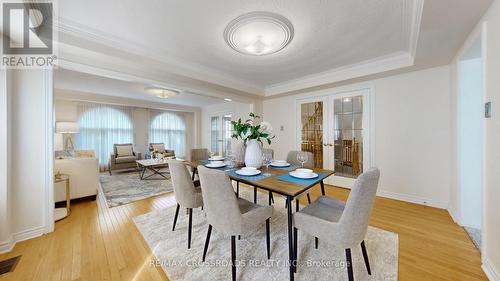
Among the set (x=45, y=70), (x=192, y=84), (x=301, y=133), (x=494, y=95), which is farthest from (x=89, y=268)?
(x=301, y=133)

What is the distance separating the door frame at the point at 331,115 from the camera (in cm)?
324

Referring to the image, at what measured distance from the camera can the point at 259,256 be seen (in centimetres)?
163

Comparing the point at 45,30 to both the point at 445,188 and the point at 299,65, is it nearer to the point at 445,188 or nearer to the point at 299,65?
the point at 299,65

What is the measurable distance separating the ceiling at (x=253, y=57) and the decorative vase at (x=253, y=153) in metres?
1.33

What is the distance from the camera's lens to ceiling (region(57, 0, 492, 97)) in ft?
5.35

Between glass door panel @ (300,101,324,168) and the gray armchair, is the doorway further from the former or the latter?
the gray armchair

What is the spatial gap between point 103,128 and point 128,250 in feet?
17.9

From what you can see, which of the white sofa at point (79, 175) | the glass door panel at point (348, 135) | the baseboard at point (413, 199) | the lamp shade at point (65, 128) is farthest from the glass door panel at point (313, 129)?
the lamp shade at point (65, 128)

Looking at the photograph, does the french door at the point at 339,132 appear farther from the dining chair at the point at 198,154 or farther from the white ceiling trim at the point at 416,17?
the dining chair at the point at 198,154

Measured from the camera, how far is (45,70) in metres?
1.96

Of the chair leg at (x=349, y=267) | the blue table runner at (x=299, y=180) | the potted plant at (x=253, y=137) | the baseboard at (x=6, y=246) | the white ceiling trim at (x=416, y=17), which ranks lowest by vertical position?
the baseboard at (x=6, y=246)

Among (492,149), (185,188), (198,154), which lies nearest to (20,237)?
(185,188)

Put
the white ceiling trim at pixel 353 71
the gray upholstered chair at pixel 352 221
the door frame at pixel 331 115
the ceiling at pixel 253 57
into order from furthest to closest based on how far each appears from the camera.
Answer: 1. the door frame at pixel 331 115
2. the white ceiling trim at pixel 353 71
3. the ceiling at pixel 253 57
4. the gray upholstered chair at pixel 352 221

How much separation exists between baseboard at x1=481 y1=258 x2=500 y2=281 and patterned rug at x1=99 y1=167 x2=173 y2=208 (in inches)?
161
